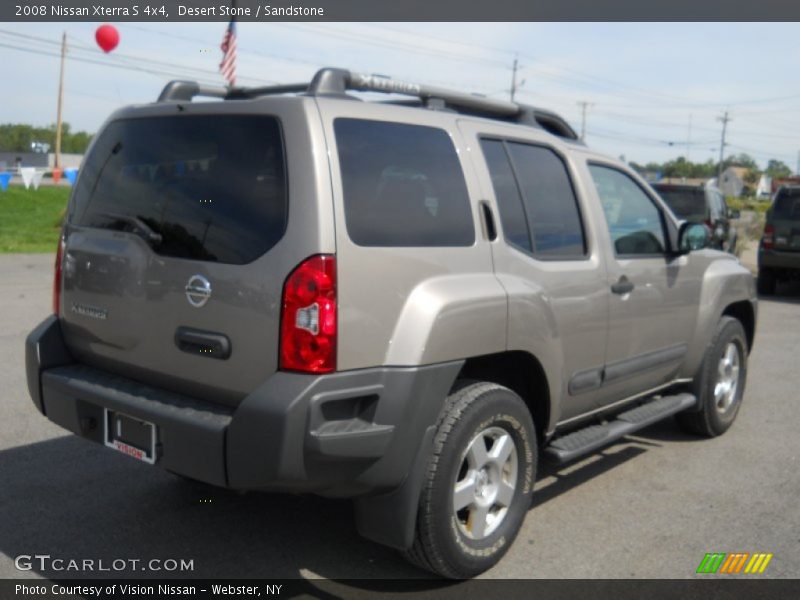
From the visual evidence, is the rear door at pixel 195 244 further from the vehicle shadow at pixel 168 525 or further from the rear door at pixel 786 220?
the rear door at pixel 786 220

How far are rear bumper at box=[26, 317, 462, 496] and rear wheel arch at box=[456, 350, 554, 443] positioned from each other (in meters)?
0.45

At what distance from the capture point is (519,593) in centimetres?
362

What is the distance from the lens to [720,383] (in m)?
5.91

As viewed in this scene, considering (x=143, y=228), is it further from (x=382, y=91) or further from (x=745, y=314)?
(x=745, y=314)

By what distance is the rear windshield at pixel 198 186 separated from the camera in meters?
3.24

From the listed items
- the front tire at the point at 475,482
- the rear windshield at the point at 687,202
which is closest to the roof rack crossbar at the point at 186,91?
A: the front tire at the point at 475,482

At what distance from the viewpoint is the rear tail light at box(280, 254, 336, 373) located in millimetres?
3082

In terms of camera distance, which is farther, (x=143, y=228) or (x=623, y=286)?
(x=623, y=286)

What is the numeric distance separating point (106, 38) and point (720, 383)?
21.4 metres

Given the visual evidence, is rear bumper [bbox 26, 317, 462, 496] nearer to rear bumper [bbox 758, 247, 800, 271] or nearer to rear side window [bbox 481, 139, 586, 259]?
rear side window [bbox 481, 139, 586, 259]

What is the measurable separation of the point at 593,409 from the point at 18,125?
114m

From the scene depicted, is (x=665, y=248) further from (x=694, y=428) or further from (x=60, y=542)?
(x=60, y=542)

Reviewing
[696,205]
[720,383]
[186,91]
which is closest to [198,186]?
[186,91]

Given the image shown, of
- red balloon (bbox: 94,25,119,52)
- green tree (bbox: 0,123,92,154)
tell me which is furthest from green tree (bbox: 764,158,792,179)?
red balloon (bbox: 94,25,119,52)
